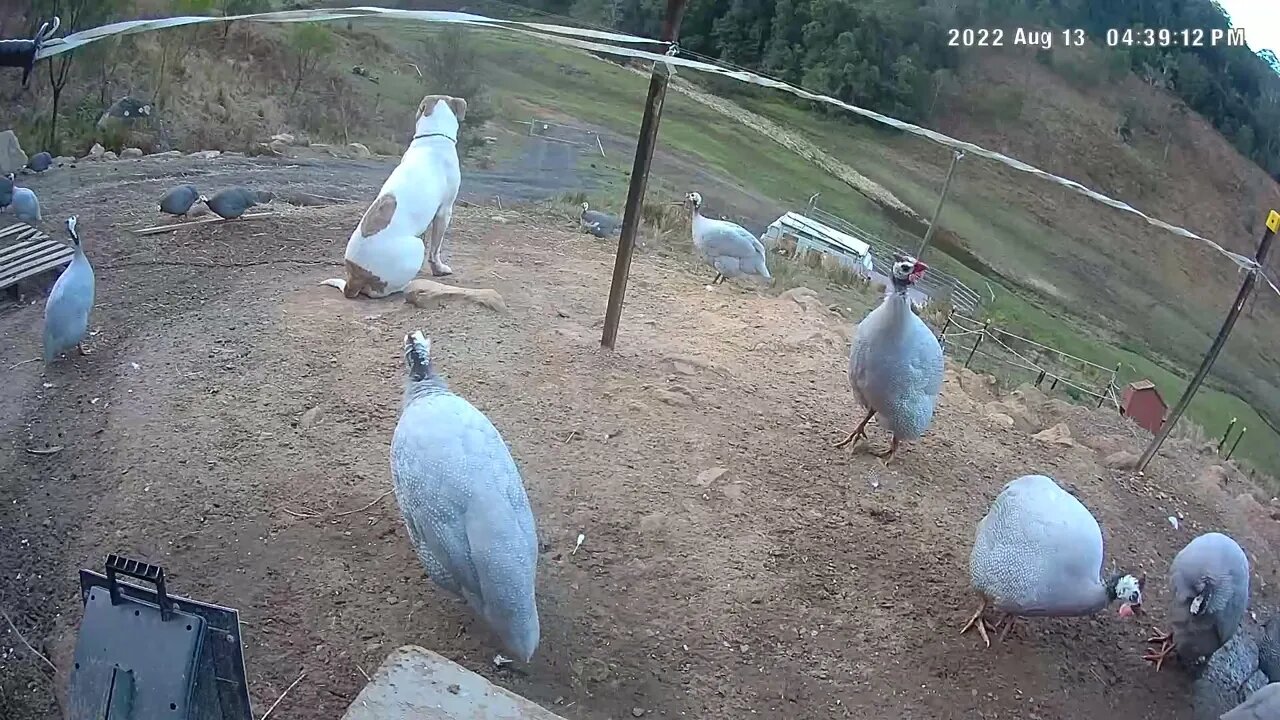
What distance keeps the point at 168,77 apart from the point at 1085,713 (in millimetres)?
8984

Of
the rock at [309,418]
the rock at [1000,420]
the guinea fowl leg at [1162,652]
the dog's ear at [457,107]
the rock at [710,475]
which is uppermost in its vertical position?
the dog's ear at [457,107]

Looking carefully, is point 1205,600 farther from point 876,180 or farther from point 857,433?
point 876,180

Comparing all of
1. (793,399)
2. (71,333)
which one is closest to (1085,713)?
(793,399)

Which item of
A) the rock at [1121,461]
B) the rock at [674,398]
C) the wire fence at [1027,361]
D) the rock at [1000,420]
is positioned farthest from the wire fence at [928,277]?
the rock at [674,398]

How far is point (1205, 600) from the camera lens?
11.1 ft

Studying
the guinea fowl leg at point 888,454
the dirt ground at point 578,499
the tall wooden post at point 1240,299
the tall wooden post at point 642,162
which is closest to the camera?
the dirt ground at point 578,499

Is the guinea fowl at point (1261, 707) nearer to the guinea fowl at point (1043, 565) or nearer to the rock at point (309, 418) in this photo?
the guinea fowl at point (1043, 565)

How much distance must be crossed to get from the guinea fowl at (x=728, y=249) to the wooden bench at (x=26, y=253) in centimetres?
386

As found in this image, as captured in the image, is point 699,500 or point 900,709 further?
point 699,500

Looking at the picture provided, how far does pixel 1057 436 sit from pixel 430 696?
4025 mm

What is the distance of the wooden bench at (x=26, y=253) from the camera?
16.0 ft

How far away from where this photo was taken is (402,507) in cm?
303

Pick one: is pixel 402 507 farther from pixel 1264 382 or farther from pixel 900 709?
pixel 1264 382

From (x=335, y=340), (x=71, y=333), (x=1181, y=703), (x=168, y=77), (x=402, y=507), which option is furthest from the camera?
(x=168, y=77)
